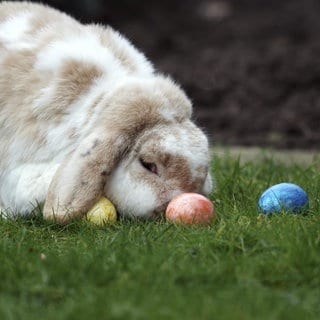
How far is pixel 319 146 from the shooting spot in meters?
6.94

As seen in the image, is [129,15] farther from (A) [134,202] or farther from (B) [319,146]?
(A) [134,202]

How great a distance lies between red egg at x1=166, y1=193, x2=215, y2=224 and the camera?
159 inches

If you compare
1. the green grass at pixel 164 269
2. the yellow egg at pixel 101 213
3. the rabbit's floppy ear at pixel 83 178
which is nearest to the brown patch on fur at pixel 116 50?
the rabbit's floppy ear at pixel 83 178

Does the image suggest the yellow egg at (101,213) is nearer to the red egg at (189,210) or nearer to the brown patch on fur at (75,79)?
the red egg at (189,210)

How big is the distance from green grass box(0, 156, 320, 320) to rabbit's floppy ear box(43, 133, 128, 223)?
9 cm

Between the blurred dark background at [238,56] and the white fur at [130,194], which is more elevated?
the white fur at [130,194]

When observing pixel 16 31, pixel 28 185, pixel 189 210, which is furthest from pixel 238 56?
pixel 189 210

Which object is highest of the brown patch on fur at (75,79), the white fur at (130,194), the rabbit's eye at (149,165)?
the brown patch on fur at (75,79)

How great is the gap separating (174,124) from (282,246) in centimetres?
107

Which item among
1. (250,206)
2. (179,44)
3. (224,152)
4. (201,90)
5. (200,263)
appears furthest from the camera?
(179,44)

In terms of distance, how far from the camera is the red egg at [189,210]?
4.03 meters

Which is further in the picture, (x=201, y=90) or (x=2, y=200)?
(x=201, y=90)

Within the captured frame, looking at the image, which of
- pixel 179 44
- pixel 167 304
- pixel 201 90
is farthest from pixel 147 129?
pixel 179 44

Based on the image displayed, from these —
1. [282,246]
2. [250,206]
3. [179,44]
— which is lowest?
[179,44]
